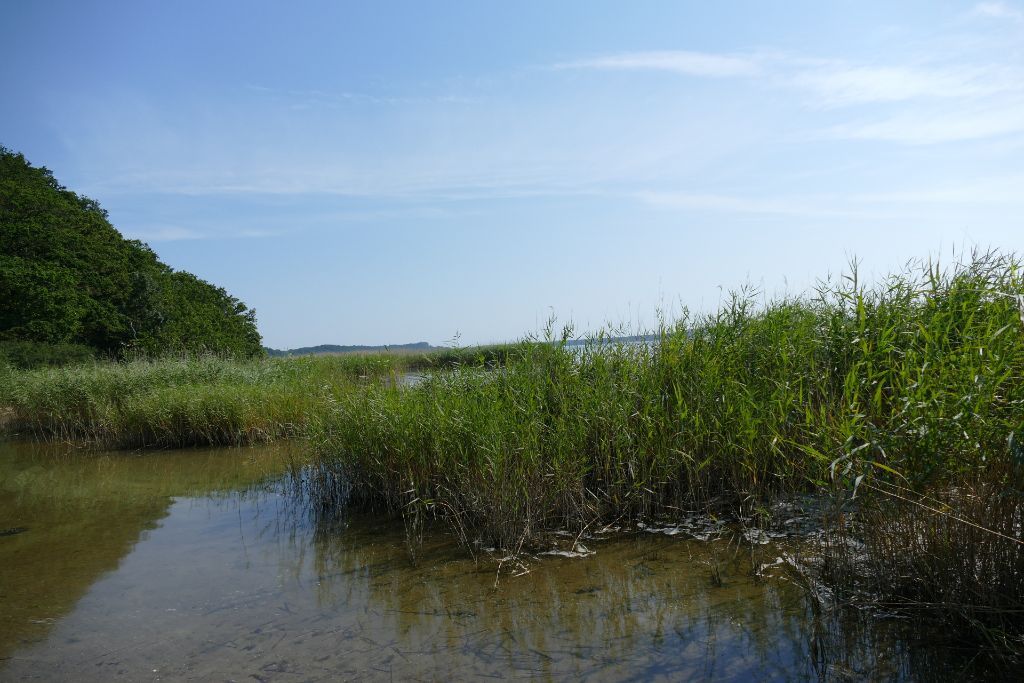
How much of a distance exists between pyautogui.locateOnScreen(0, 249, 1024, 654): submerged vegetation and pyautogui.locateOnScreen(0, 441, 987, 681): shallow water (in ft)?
1.26

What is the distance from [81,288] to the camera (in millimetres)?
28266

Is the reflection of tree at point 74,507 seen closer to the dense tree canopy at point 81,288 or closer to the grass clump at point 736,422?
the grass clump at point 736,422

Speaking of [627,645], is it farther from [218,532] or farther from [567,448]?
[218,532]

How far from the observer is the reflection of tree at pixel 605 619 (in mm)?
3813

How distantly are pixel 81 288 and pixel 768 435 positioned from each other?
30.2 metres

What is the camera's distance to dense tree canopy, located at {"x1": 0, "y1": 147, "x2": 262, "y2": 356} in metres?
25.2

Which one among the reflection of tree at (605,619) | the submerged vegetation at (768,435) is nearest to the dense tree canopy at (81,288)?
the submerged vegetation at (768,435)

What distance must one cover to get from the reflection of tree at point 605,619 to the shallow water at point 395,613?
1 cm

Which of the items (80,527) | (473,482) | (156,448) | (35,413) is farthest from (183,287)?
(473,482)

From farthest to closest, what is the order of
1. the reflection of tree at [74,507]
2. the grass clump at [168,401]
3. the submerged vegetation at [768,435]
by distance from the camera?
the grass clump at [168,401] < the reflection of tree at [74,507] < the submerged vegetation at [768,435]

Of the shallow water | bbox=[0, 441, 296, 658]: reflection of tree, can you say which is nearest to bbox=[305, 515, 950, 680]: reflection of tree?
the shallow water

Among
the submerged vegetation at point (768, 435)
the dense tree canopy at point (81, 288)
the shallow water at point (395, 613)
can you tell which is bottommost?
the shallow water at point (395, 613)

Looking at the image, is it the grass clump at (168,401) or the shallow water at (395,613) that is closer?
the shallow water at (395,613)

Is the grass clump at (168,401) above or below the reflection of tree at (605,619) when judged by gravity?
above
